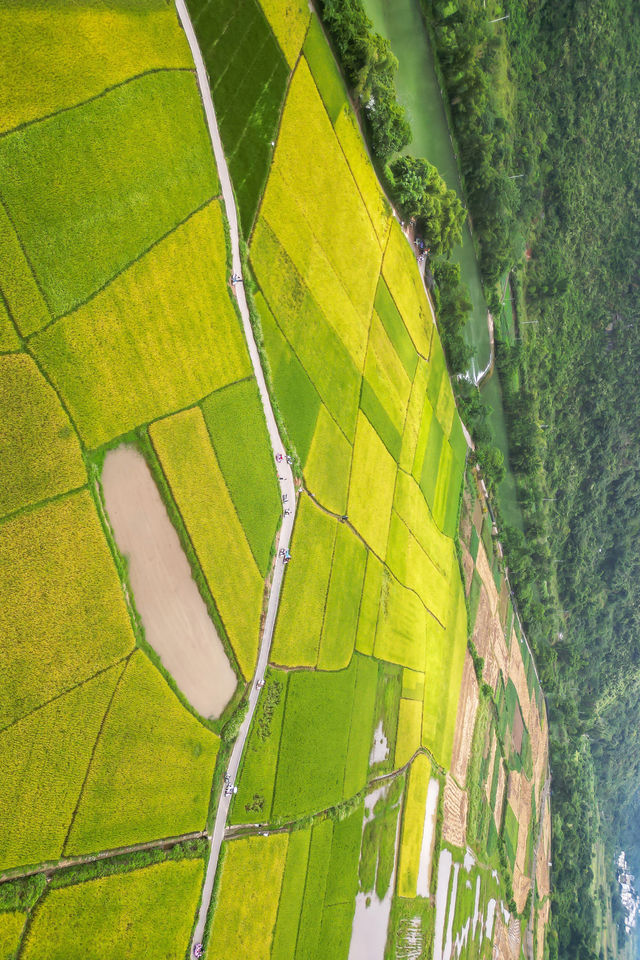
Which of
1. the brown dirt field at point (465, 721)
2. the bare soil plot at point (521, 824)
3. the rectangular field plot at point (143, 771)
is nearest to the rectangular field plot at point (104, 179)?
the rectangular field plot at point (143, 771)

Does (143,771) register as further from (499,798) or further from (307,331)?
(499,798)

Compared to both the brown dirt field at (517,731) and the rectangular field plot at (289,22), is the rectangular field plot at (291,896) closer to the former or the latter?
the rectangular field plot at (289,22)

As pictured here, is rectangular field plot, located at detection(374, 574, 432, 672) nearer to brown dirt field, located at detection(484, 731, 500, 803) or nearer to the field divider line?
the field divider line

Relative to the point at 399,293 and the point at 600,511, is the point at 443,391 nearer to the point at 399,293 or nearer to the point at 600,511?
the point at 399,293

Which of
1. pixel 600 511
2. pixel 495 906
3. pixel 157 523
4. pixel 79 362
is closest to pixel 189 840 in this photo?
pixel 157 523

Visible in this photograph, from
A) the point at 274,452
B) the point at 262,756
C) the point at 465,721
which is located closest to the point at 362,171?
the point at 274,452
